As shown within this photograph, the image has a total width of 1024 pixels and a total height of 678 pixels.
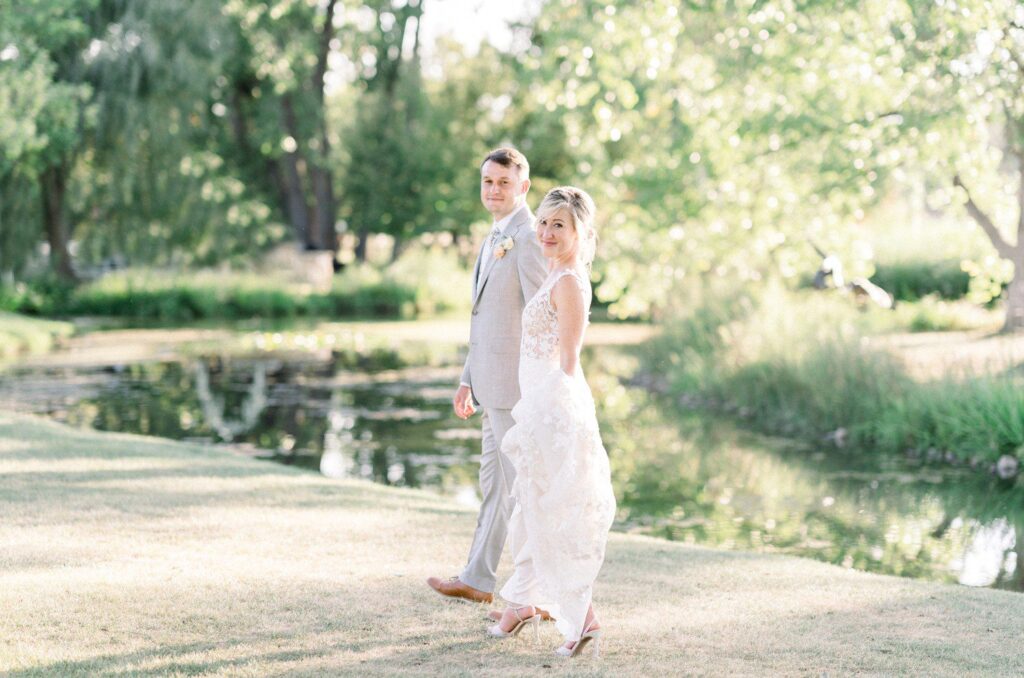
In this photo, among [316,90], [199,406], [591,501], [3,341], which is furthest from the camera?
[316,90]

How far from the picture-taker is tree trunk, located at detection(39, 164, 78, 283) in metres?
32.4

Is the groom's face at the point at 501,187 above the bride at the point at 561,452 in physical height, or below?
above

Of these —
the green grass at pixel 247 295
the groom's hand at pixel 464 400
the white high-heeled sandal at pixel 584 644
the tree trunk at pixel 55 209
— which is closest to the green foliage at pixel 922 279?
the green grass at pixel 247 295

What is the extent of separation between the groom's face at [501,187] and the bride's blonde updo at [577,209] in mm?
478

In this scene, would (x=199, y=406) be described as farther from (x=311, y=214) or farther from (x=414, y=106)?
(x=414, y=106)

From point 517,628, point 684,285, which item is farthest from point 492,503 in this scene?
point 684,285

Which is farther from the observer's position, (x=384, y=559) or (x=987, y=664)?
(x=384, y=559)

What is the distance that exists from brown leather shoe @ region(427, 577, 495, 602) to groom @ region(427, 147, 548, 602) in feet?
0.61

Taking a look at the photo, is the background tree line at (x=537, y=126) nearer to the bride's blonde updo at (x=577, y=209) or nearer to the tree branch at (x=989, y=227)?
the tree branch at (x=989, y=227)

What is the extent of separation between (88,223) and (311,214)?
28.7ft

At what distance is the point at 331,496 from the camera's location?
30.8 ft

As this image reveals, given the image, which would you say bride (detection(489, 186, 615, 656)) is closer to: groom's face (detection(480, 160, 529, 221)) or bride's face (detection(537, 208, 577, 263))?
bride's face (detection(537, 208, 577, 263))

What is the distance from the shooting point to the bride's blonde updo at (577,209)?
5.14m

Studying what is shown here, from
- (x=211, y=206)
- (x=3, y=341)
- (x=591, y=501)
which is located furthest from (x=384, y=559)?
(x=211, y=206)
